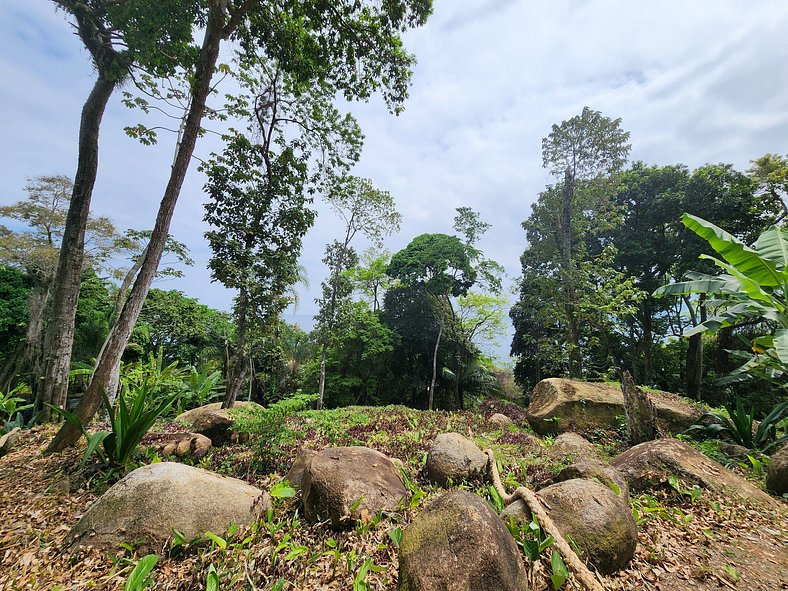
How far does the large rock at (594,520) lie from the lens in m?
2.53

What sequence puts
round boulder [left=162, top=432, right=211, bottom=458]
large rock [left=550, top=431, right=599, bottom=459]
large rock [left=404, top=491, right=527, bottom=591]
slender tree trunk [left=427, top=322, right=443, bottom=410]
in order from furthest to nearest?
slender tree trunk [left=427, top=322, right=443, bottom=410] → large rock [left=550, top=431, right=599, bottom=459] → round boulder [left=162, top=432, right=211, bottom=458] → large rock [left=404, top=491, right=527, bottom=591]

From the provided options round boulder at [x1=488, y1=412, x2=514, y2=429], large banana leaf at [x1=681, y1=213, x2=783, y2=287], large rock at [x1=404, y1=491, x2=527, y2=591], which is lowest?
round boulder at [x1=488, y1=412, x2=514, y2=429]

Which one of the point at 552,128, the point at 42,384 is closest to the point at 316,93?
the point at 42,384

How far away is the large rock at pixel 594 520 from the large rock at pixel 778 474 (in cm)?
262

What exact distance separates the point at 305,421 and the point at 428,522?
16.7 ft

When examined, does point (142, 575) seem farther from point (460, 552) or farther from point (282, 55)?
point (282, 55)

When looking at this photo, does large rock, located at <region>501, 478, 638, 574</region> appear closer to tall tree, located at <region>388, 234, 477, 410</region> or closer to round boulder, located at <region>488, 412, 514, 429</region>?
round boulder, located at <region>488, 412, 514, 429</region>

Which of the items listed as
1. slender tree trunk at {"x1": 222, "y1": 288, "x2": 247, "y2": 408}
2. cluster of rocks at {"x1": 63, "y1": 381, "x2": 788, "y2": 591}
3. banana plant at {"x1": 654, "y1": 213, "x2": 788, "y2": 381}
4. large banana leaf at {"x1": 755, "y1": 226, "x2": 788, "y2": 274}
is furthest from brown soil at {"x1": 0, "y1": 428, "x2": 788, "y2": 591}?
slender tree trunk at {"x1": 222, "y1": 288, "x2": 247, "y2": 408}

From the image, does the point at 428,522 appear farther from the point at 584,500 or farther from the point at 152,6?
the point at 152,6

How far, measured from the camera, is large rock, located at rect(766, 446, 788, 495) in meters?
3.68

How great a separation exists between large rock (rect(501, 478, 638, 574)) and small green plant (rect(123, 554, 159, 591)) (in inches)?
109

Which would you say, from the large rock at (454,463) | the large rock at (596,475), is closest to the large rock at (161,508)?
A: the large rock at (454,463)

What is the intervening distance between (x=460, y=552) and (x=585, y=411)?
6.18 m

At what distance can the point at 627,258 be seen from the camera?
14.8 meters
